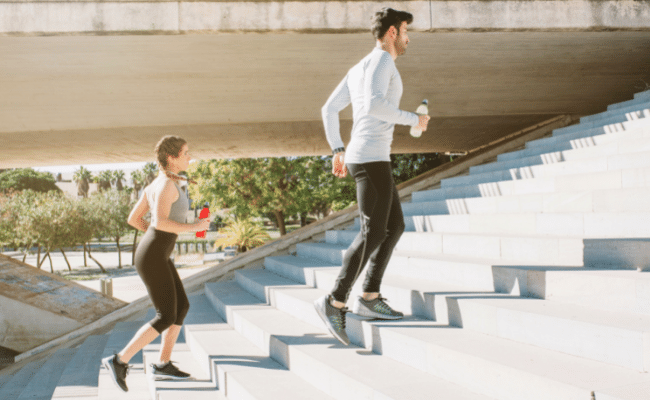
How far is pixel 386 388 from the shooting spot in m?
2.33

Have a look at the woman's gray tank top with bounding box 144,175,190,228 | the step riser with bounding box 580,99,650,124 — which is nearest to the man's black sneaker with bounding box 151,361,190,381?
the woman's gray tank top with bounding box 144,175,190,228

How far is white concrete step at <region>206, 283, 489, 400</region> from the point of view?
2.31 metres

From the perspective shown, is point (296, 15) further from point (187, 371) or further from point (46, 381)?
point (46, 381)

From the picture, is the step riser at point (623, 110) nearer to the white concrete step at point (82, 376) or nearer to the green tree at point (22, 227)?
the white concrete step at point (82, 376)

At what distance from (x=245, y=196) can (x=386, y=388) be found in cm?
1905

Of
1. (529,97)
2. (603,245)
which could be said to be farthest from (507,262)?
(529,97)

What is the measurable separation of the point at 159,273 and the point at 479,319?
6.94 ft

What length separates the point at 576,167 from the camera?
4.98 m

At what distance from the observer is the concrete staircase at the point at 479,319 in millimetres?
2141

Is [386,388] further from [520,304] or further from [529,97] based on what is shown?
[529,97]

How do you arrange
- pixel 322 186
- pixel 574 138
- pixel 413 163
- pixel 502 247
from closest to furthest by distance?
pixel 502 247 → pixel 574 138 → pixel 413 163 → pixel 322 186

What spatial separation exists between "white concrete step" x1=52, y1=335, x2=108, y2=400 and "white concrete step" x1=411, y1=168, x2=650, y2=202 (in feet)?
16.4

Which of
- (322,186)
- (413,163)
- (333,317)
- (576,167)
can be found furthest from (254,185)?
(333,317)

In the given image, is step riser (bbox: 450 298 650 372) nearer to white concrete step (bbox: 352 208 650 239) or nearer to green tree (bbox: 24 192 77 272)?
white concrete step (bbox: 352 208 650 239)
